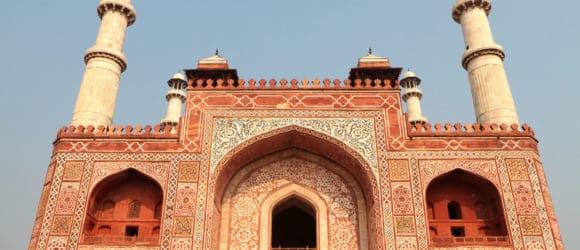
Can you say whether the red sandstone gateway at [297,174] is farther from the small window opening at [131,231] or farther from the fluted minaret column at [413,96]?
the fluted minaret column at [413,96]

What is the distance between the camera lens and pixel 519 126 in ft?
39.1

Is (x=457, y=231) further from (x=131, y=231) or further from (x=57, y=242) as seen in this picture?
(x=57, y=242)

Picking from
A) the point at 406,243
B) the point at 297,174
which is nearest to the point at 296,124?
the point at 297,174

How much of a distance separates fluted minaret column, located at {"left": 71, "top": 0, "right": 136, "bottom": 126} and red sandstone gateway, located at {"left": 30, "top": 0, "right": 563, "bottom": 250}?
11 cm

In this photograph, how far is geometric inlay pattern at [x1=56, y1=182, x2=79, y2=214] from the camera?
34.5ft

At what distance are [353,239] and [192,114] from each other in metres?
4.67

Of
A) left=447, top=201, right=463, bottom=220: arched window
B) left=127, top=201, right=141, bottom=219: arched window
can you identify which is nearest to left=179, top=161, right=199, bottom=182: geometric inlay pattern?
left=127, top=201, right=141, bottom=219: arched window

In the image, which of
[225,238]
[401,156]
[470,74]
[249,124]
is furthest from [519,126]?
[225,238]

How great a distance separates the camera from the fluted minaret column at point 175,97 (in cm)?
1888

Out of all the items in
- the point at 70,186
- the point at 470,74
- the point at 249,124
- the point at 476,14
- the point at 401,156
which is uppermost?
the point at 476,14

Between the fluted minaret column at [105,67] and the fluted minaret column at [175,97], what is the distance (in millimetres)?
4712

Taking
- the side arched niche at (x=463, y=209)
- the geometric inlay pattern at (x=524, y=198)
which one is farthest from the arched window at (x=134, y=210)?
the geometric inlay pattern at (x=524, y=198)

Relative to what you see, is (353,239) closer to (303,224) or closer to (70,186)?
(303,224)

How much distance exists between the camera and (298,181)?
12.1 meters
